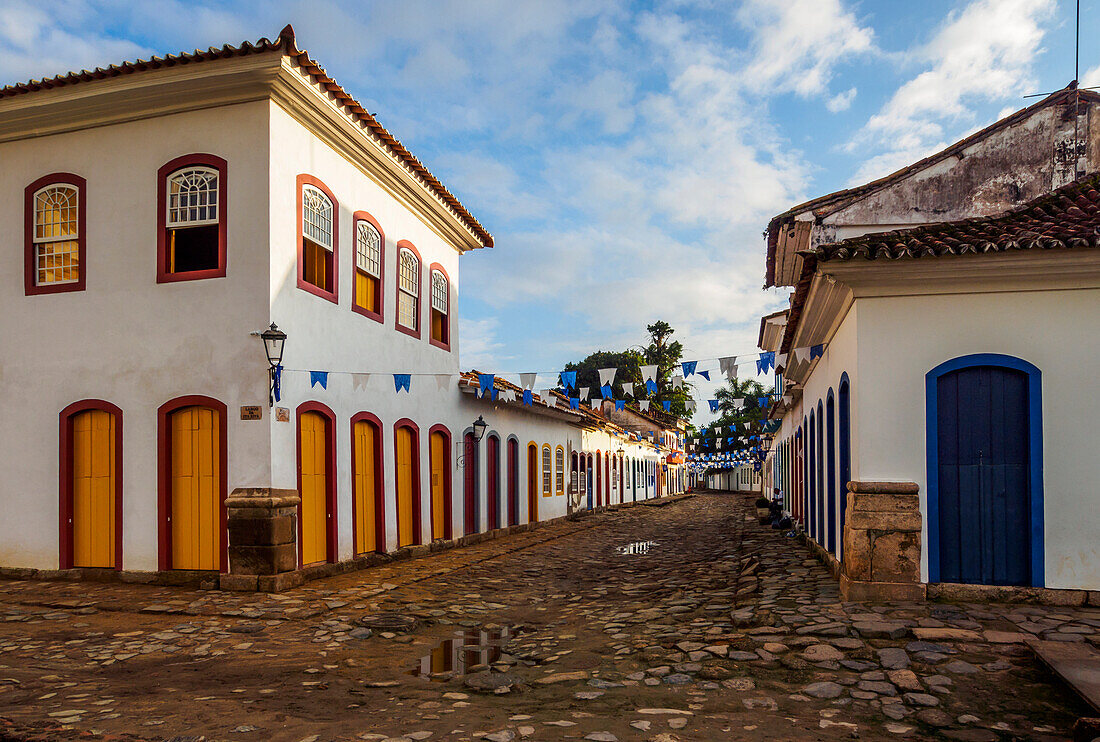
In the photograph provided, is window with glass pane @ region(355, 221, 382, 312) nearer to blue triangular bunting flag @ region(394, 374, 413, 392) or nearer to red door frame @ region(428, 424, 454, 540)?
blue triangular bunting flag @ region(394, 374, 413, 392)

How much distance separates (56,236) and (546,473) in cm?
1427

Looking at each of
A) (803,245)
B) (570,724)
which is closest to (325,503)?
(570,724)

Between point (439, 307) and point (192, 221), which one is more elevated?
point (192, 221)

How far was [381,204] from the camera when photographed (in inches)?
500

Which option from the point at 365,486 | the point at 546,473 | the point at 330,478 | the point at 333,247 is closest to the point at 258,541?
the point at 330,478

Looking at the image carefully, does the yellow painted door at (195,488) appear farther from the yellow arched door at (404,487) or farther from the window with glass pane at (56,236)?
the yellow arched door at (404,487)

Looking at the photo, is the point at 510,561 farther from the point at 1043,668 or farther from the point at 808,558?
Answer: the point at 1043,668

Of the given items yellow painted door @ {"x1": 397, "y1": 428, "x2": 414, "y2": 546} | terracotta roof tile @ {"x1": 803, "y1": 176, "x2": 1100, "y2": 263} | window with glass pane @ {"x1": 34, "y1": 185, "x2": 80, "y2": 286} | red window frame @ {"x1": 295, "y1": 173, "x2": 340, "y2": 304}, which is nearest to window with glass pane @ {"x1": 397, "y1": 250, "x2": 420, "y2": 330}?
yellow painted door @ {"x1": 397, "y1": 428, "x2": 414, "y2": 546}

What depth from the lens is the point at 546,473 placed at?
73.3ft

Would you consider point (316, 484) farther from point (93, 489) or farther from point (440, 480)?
point (440, 480)

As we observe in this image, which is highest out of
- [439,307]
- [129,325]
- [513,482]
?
[439,307]

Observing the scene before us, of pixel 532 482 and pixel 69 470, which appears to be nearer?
pixel 69 470

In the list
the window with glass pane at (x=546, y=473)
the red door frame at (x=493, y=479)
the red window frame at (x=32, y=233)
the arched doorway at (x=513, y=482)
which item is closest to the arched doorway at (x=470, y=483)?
the red door frame at (x=493, y=479)

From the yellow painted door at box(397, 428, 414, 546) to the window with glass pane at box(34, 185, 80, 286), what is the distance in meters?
5.39
